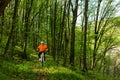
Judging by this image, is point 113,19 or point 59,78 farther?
point 113,19

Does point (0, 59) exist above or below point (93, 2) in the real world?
below

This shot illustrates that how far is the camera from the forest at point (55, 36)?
18.2 meters

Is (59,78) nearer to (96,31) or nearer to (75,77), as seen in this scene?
(75,77)

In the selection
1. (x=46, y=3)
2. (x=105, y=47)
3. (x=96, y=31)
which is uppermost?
(x=46, y=3)

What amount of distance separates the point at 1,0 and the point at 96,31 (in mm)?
36979

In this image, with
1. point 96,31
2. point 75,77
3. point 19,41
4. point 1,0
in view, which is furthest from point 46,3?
point 1,0

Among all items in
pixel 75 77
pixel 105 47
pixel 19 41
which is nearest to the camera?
pixel 75 77

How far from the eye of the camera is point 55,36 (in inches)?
1475

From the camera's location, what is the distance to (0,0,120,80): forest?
18.2 m

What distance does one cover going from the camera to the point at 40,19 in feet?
137

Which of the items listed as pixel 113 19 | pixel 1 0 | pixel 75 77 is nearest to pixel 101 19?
pixel 113 19

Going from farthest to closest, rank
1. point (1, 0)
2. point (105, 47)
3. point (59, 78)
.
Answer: point (105, 47), point (59, 78), point (1, 0)

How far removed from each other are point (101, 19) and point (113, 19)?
2.21m

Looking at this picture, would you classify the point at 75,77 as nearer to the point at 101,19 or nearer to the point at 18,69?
the point at 18,69
